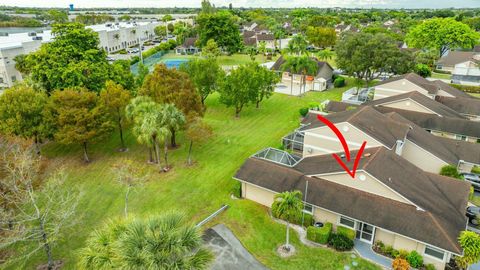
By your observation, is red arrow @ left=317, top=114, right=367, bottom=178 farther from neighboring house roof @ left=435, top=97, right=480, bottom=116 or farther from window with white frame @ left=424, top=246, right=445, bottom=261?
neighboring house roof @ left=435, top=97, right=480, bottom=116

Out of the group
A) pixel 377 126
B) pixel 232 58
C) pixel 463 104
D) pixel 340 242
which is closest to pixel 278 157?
pixel 377 126

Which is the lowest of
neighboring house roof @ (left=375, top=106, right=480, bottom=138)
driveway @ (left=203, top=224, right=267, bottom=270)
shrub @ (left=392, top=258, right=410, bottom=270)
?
driveway @ (left=203, top=224, right=267, bottom=270)

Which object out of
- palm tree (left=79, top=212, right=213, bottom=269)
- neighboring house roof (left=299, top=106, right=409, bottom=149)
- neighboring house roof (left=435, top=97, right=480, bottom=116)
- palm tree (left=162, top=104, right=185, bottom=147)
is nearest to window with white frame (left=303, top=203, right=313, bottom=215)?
neighboring house roof (left=299, top=106, right=409, bottom=149)

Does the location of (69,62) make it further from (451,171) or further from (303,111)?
(451,171)

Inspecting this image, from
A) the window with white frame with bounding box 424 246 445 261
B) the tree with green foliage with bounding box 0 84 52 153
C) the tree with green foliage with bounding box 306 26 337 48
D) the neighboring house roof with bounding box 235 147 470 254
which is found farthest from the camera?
the tree with green foliage with bounding box 306 26 337 48

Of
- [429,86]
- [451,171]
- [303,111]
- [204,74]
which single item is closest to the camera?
[451,171]

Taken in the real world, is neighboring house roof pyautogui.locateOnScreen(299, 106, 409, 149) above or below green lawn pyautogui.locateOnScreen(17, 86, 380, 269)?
above

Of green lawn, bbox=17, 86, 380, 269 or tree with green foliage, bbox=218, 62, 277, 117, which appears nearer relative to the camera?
green lawn, bbox=17, 86, 380, 269
